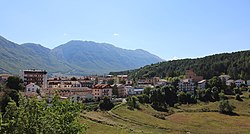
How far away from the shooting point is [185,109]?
88.6 m

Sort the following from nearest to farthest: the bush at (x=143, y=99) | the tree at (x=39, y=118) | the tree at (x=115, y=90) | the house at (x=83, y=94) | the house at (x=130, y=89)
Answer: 1. the tree at (x=39, y=118)
2. the bush at (x=143, y=99)
3. the house at (x=83, y=94)
4. the tree at (x=115, y=90)
5. the house at (x=130, y=89)

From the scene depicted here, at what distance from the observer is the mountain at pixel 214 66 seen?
144 m

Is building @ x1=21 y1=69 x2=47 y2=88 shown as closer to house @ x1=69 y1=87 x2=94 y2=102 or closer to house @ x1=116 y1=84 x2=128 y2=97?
house @ x1=69 y1=87 x2=94 y2=102

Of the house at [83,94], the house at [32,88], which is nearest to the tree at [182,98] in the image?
the house at [83,94]

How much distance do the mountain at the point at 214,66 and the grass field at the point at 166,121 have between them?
5634 cm

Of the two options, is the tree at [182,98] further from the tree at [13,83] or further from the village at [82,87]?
the tree at [13,83]

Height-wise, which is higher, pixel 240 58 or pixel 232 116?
pixel 240 58

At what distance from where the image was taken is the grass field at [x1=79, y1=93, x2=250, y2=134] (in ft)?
196

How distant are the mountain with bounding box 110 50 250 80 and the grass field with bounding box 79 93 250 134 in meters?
56.3

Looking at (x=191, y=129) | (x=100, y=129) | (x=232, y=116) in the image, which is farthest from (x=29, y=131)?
(x=232, y=116)

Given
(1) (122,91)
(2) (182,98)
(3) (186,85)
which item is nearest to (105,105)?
(2) (182,98)

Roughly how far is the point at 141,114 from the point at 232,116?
78.9 ft

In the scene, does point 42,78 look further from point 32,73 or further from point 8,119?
point 8,119

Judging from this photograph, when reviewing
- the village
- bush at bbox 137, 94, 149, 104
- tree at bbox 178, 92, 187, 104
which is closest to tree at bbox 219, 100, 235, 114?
tree at bbox 178, 92, 187, 104
